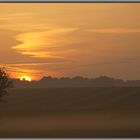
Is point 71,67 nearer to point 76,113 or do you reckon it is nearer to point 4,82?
point 76,113

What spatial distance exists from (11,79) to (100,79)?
24.4 inches

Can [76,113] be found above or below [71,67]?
below

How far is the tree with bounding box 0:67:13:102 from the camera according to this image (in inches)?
155

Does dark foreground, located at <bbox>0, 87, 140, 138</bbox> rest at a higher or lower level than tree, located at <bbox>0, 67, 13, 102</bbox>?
lower

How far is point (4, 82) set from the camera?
156 inches

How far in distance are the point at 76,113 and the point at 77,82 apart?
0.71 ft

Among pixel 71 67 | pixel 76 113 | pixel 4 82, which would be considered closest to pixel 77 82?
pixel 71 67

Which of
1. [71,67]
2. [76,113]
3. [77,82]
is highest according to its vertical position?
[71,67]

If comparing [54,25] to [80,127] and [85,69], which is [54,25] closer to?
[85,69]

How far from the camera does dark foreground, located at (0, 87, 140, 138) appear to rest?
12.9 ft

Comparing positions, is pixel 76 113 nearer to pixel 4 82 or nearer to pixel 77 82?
pixel 77 82

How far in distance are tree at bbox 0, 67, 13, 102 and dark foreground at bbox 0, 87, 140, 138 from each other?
4 centimetres

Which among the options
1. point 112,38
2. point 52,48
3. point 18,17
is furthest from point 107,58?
point 18,17

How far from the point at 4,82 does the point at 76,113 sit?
54 cm
